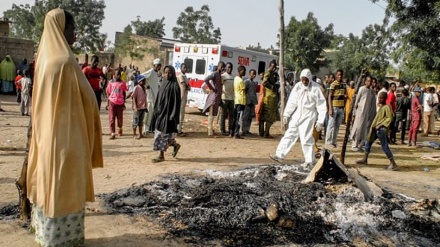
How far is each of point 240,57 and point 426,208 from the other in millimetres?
11481

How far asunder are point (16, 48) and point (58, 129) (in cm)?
1927

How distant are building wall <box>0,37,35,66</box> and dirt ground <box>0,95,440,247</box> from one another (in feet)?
27.4

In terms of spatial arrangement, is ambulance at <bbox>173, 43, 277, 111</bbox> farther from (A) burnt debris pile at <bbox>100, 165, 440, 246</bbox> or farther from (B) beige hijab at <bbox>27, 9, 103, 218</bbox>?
(B) beige hijab at <bbox>27, 9, 103, 218</bbox>

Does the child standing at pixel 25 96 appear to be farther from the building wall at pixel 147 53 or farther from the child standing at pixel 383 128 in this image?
the building wall at pixel 147 53

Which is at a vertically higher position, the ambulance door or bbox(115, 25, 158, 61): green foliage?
bbox(115, 25, 158, 61): green foliage

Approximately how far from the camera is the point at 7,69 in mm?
18719

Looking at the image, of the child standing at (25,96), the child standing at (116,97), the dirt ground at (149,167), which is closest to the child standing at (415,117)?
the dirt ground at (149,167)

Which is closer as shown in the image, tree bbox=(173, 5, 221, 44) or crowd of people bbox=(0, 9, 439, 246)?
crowd of people bbox=(0, 9, 439, 246)

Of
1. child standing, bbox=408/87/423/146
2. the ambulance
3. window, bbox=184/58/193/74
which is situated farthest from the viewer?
window, bbox=184/58/193/74

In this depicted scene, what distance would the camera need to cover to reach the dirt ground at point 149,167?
430 centimetres

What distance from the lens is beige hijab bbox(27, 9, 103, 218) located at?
341 cm

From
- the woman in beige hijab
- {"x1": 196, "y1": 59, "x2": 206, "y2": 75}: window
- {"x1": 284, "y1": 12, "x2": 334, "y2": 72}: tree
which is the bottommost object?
the woman in beige hijab

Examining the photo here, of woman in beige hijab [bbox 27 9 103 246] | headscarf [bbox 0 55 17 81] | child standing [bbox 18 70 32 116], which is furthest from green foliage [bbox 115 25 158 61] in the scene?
woman in beige hijab [bbox 27 9 103 246]

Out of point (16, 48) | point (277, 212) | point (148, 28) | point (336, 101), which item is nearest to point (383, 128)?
point (336, 101)
